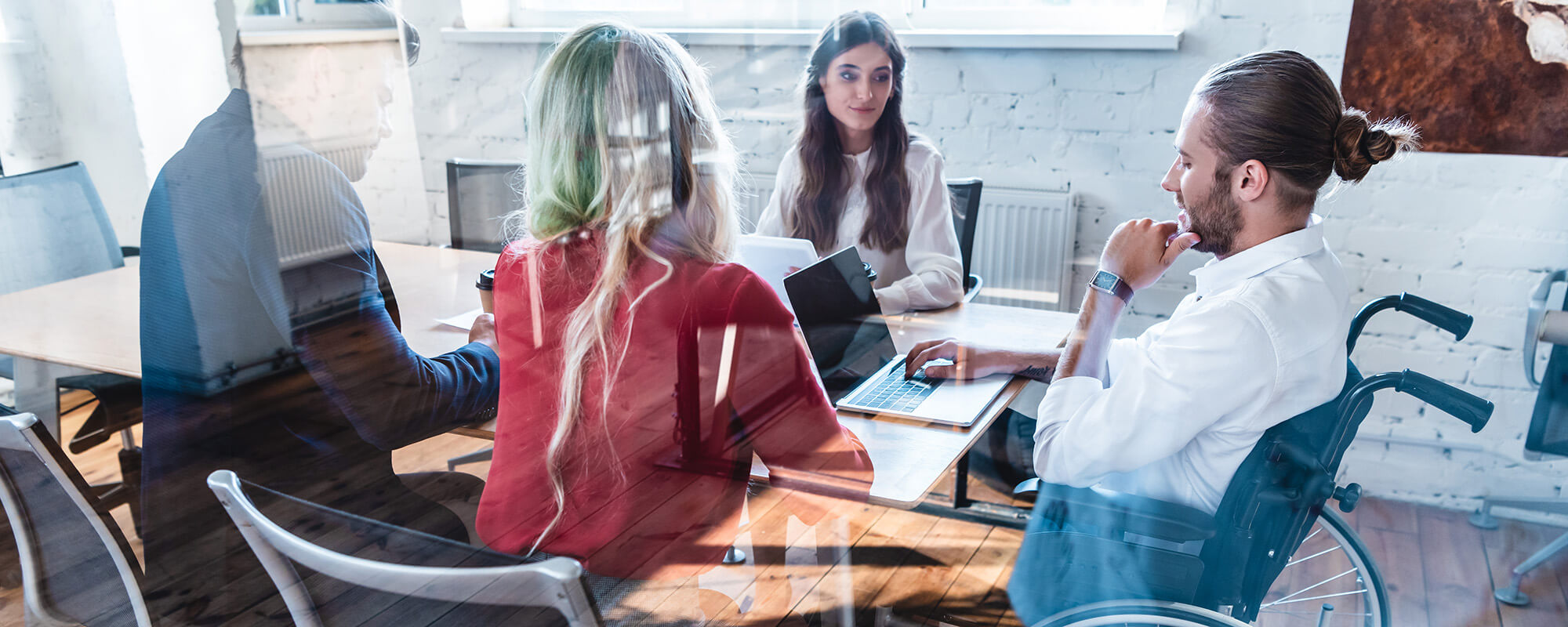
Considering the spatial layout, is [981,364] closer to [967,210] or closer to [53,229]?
[967,210]

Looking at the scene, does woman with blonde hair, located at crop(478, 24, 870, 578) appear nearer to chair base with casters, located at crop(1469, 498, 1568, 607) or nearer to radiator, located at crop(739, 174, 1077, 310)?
radiator, located at crop(739, 174, 1077, 310)

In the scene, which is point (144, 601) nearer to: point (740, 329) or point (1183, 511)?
point (740, 329)

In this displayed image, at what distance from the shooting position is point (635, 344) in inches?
28.6

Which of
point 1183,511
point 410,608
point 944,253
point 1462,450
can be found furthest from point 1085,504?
point 410,608

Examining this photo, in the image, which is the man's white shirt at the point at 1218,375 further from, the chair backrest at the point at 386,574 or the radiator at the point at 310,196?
the radiator at the point at 310,196

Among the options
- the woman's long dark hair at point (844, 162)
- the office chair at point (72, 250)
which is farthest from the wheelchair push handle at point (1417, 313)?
the office chair at point (72, 250)

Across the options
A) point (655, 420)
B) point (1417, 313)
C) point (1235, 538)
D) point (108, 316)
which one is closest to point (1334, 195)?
point (1417, 313)

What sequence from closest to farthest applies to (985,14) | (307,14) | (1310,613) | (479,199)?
1. (307,14)
2. (479,199)
3. (985,14)
4. (1310,613)

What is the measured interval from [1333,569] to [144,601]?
1419 mm

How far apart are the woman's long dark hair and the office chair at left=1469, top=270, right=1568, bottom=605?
2.54ft

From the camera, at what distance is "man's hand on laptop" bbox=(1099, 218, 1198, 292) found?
97 cm

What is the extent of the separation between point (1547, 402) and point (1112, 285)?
0.59 m

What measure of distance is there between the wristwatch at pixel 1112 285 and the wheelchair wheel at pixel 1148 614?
342mm

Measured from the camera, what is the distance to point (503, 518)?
0.78 m
